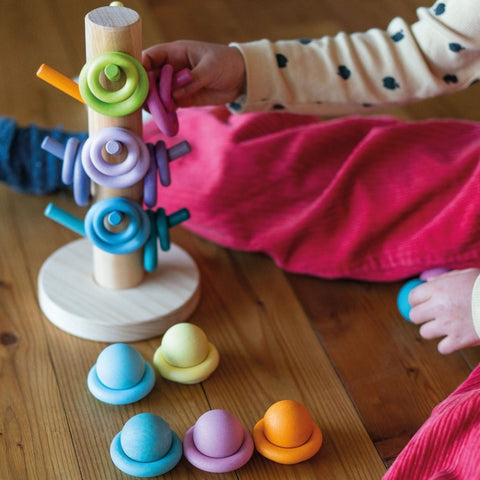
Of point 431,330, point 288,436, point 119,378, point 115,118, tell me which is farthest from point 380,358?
point 115,118

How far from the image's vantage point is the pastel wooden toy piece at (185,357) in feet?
2.92

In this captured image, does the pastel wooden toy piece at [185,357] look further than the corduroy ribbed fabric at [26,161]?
No

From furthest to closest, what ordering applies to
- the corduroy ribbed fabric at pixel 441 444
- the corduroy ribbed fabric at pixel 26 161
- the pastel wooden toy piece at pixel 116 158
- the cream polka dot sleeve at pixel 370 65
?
the corduroy ribbed fabric at pixel 26 161, the cream polka dot sleeve at pixel 370 65, the pastel wooden toy piece at pixel 116 158, the corduroy ribbed fabric at pixel 441 444

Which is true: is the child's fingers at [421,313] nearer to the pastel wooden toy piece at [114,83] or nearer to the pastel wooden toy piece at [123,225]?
the pastel wooden toy piece at [123,225]

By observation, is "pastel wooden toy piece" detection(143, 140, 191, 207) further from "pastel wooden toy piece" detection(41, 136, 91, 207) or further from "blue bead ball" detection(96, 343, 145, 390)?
"blue bead ball" detection(96, 343, 145, 390)

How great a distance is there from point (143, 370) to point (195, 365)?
63 millimetres

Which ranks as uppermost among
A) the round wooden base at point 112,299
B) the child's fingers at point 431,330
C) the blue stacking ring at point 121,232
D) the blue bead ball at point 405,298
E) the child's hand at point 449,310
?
the blue stacking ring at point 121,232

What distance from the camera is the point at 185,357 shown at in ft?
2.93

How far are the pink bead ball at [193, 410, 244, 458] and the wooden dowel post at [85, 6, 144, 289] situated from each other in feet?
0.79

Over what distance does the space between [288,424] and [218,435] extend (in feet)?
0.24

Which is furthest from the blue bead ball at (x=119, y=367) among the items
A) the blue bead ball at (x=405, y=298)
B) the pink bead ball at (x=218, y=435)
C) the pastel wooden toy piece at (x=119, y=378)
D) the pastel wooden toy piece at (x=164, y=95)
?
the blue bead ball at (x=405, y=298)

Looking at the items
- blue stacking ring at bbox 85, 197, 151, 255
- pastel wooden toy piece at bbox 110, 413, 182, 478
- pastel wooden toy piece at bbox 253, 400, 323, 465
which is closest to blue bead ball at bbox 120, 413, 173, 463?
pastel wooden toy piece at bbox 110, 413, 182, 478

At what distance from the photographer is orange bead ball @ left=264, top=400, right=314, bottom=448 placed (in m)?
0.81

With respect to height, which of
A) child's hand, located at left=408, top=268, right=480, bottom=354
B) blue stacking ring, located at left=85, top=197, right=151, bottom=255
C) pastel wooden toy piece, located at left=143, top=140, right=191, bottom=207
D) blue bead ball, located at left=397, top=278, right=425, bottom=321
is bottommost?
blue bead ball, located at left=397, top=278, right=425, bottom=321
